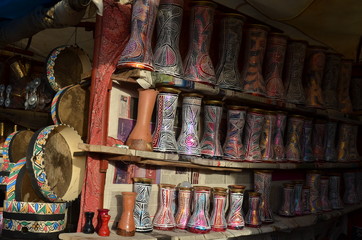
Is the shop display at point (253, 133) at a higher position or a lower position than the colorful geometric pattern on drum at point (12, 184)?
higher

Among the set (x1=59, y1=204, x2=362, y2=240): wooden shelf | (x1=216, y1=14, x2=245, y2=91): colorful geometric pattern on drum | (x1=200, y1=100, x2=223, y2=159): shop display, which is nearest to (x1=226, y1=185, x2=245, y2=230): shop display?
(x1=59, y1=204, x2=362, y2=240): wooden shelf

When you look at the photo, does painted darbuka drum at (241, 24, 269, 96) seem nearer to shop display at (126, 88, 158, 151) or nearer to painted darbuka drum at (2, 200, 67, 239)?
shop display at (126, 88, 158, 151)

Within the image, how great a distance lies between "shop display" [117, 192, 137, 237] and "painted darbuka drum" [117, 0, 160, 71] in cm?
74

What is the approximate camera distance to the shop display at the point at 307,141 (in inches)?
161

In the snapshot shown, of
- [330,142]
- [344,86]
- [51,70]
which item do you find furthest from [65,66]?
[344,86]

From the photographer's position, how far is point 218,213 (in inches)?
125

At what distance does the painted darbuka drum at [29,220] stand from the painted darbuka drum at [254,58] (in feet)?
5.42

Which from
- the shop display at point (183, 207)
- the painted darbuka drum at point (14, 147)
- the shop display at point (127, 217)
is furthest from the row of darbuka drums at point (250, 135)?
the painted darbuka drum at point (14, 147)

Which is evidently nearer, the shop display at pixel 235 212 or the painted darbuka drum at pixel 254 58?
the shop display at pixel 235 212

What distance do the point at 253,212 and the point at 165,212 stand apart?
2.58ft

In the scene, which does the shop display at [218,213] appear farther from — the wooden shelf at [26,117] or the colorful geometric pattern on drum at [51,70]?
the wooden shelf at [26,117]

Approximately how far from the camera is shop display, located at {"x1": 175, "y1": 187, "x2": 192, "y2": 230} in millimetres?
3043

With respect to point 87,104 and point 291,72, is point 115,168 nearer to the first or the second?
point 87,104

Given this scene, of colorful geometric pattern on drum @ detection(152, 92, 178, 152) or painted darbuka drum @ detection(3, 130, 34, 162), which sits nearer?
colorful geometric pattern on drum @ detection(152, 92, 178, 152)
